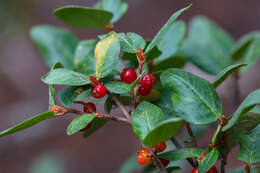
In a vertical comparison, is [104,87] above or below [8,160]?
above

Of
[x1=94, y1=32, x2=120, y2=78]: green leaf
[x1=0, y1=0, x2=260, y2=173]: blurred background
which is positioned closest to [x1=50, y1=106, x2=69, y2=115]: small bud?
[x1=94, y1=32, x2=120, y2=78]: green leaf

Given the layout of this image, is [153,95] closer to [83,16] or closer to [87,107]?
[87,107]

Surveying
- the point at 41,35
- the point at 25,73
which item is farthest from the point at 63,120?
the point at 41,35

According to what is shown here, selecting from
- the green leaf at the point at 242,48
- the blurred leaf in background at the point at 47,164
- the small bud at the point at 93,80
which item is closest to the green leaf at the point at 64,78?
the small bud at the point at 93,80

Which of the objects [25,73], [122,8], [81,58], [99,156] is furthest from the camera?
[25,73]

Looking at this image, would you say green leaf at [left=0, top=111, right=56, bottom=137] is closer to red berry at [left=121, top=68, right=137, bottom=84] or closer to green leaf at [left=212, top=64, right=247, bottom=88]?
red berry at [left=121, top=68, right=137, bottom=84]

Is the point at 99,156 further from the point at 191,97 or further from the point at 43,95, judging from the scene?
the point at 191,97

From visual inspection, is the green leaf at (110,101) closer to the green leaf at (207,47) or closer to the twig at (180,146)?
the twig at (180,146)
